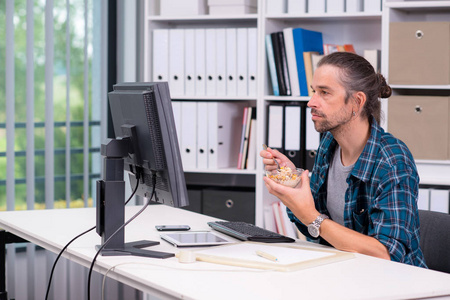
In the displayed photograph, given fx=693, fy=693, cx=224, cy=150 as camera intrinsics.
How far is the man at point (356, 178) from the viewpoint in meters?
1.86

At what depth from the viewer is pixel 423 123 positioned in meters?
2.99

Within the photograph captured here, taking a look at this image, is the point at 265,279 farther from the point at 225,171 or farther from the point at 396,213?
the point at 225,171

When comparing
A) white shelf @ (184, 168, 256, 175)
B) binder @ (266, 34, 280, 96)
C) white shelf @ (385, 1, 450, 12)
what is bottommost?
white shelf @ (184, 168, 256, 175)

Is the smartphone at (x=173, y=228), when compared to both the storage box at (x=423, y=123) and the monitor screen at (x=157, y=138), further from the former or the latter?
the storage box at (x=423, y=123)

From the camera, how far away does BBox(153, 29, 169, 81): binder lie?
3.46 meters

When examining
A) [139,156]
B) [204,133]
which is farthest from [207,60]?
[139,156]

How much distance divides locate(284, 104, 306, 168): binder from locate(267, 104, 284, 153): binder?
2 centimetres

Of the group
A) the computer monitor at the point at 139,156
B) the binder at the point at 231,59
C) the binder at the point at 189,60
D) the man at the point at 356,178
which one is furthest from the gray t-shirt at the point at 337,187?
the binder at the point at 189,60

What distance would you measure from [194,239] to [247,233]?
0.54ft

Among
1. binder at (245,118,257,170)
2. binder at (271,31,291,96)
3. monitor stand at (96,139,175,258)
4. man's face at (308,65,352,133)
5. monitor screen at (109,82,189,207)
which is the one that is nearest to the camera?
monitor screen at (109,82,189,207)

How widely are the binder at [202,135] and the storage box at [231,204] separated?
0.15 metres

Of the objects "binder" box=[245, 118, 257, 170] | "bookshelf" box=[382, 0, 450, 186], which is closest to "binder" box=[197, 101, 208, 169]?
"binder" box=[245, 118, 257, 170]

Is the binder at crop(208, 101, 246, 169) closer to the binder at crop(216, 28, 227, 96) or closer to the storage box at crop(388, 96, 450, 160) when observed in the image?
the binder at crop(216, 28, 227, 96)

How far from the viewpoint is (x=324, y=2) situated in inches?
127
